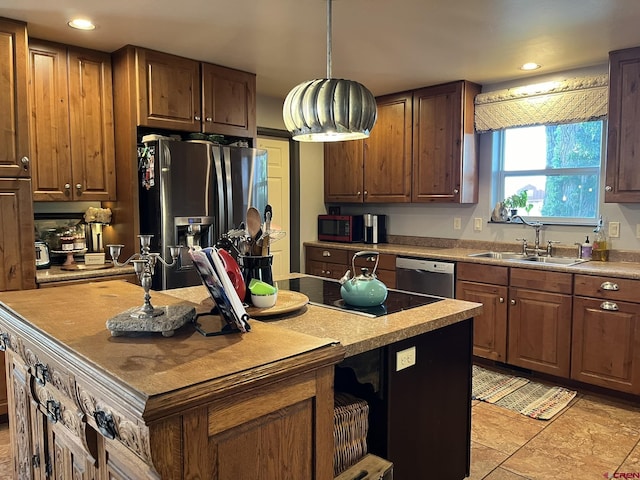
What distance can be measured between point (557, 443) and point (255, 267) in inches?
79.6

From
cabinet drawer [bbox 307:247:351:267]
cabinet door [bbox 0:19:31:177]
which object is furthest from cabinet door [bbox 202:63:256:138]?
cabinet drawer [bbox 307:247:351:267]

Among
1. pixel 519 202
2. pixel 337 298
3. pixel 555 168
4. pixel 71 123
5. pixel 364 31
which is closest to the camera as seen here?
pixel 337 298

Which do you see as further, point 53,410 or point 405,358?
point 405,358

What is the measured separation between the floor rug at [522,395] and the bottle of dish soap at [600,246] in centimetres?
100

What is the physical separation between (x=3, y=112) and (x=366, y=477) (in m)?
2.72

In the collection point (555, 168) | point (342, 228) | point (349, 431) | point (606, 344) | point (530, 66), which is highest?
point (530, 66)

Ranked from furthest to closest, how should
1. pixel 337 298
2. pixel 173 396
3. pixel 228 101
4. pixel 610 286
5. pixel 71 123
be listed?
pixel 228 101 → pixel 71 123 → pixel 610 286 → pixel 337 298 → pixel 173 396

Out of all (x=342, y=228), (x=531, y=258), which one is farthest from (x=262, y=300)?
(x=342, y=228)

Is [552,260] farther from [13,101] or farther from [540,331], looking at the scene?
[13,101]

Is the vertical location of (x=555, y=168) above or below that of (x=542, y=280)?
above

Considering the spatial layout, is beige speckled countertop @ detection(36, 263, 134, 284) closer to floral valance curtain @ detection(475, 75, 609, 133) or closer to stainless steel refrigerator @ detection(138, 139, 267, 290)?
stainless steel refrigerator @ detection(138, 139, 267, 290)

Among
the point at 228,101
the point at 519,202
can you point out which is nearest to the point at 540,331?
the point at 519,202

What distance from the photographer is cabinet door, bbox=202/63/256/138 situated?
373 cm

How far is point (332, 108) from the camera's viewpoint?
1.87 m
